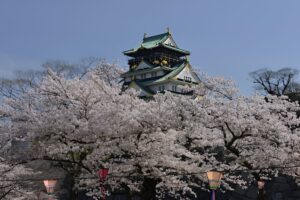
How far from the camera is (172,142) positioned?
54.5 ft

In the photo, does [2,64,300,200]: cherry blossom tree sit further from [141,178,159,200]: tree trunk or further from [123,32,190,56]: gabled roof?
[123,32,190,56]: gabled roof

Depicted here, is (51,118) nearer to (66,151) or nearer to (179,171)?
(66,151)

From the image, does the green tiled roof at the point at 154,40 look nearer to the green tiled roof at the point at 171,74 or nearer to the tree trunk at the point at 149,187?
the green tiled roof at the point at 171,74

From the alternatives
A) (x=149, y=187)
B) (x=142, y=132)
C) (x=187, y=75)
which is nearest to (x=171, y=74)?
(x=187, y=75)

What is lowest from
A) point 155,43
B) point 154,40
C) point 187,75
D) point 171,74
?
point 187,75

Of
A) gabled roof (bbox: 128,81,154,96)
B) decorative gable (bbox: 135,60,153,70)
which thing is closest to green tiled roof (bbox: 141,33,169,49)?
decorative gable (bbox: 135,60,153,70)

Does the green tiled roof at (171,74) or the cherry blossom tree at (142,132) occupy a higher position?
the green tiled roof at (171,74)

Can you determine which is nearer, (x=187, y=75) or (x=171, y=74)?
(x=171, y=74)

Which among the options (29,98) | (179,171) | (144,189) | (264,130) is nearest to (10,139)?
(29,98)

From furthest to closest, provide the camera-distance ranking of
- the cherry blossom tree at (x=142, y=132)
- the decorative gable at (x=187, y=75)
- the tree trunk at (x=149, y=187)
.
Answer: the decorative gable at (x=187, y=75) < the tree trunk at (x=149, y=187) < the cherry blossom tree at (x=142, y=132)

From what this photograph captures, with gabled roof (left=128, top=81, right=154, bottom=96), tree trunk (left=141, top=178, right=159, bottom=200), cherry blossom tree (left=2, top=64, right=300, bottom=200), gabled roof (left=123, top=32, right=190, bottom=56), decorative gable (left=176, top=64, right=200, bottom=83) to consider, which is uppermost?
gabled roof (left=123, top=32, right=190, bottom=56)

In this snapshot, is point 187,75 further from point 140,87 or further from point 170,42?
point 170,42

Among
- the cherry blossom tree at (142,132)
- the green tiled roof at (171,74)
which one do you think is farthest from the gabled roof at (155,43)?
the cherry blossom tree at (142,132)

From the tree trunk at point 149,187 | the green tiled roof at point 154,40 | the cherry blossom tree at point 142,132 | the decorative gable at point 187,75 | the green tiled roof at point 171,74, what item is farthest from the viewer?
the green tiled roof at point 154,40
